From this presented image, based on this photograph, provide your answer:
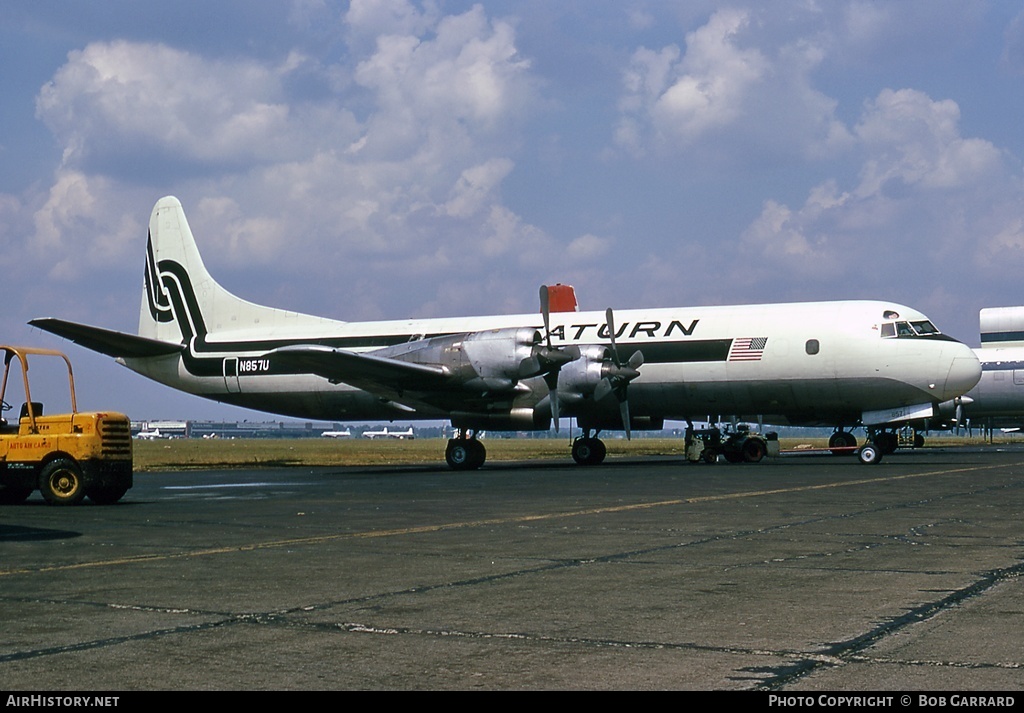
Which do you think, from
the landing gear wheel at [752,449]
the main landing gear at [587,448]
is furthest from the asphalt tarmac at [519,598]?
the landing gear wheel at [752,449]

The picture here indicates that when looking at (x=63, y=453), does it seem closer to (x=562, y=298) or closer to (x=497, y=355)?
(x=497, y=355)

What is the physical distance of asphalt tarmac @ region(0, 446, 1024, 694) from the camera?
5.80 metres

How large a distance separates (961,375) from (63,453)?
25.2m

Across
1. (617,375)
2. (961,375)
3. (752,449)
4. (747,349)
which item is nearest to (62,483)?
(617,375)

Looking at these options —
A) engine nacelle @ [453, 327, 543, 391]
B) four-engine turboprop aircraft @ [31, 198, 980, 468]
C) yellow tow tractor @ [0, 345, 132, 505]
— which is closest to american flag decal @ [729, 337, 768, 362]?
four-engine turboprop aircraft @ [31, 198, 980, 468]

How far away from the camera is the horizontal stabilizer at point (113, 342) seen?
37.2 meters

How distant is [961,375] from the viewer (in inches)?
1278

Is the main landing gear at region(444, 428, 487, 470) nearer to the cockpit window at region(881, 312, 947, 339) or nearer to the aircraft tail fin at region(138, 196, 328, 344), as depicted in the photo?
the aircraft tail fin at region(138, 196, 328, 344)

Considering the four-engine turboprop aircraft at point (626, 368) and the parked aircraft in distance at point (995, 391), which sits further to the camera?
the parked aircraft in distance at point (995, 391)

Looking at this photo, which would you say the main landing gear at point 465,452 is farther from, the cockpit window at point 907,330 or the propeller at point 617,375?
the cockpit window at point 907,330

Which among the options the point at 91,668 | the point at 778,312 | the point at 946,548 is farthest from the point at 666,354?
the point at 91,668

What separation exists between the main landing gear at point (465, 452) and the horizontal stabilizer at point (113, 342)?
12744mm
